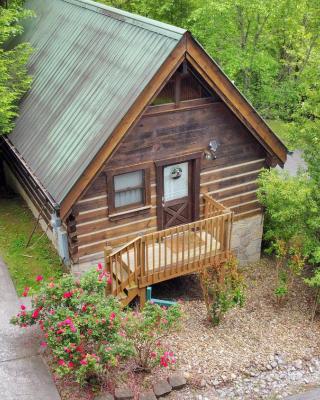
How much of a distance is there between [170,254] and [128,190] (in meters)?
2.01

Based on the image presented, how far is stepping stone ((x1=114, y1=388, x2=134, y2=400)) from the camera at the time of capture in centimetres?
1012

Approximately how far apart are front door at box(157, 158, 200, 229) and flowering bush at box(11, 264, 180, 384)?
3759mm

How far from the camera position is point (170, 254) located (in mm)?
13695

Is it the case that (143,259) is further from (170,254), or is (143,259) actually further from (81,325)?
(81,325)

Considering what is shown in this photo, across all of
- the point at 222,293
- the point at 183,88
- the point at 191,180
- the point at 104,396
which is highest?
the point at 183,88

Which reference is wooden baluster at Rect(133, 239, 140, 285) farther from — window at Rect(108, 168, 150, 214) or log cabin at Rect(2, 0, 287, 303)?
window at Rect(108, 168, 150, 214)

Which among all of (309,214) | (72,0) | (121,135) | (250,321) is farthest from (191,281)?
(72,0)

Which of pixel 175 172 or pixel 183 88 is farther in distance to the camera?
pixel 175 172

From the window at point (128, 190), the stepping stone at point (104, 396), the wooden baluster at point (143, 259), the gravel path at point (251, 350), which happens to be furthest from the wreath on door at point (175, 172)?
the stepping stone at point (104, 396)

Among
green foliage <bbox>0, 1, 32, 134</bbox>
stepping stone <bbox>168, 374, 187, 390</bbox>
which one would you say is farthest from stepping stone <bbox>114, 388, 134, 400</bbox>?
green foliage <bbox>0, 1, 32, 134</bbox>

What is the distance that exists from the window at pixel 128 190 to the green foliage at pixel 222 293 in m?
2.61

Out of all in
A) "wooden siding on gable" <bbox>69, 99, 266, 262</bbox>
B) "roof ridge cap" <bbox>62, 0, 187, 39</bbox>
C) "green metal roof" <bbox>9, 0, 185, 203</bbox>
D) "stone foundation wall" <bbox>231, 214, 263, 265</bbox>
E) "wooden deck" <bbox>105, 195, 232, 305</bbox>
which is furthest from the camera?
"stone foundation wall" <bbox>231, 214, 263, 265</bbox>

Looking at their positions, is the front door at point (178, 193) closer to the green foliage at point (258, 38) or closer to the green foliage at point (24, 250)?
the green foliage at point (24, 250)

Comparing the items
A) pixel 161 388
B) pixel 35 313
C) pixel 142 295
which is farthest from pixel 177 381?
pixel 35 313
